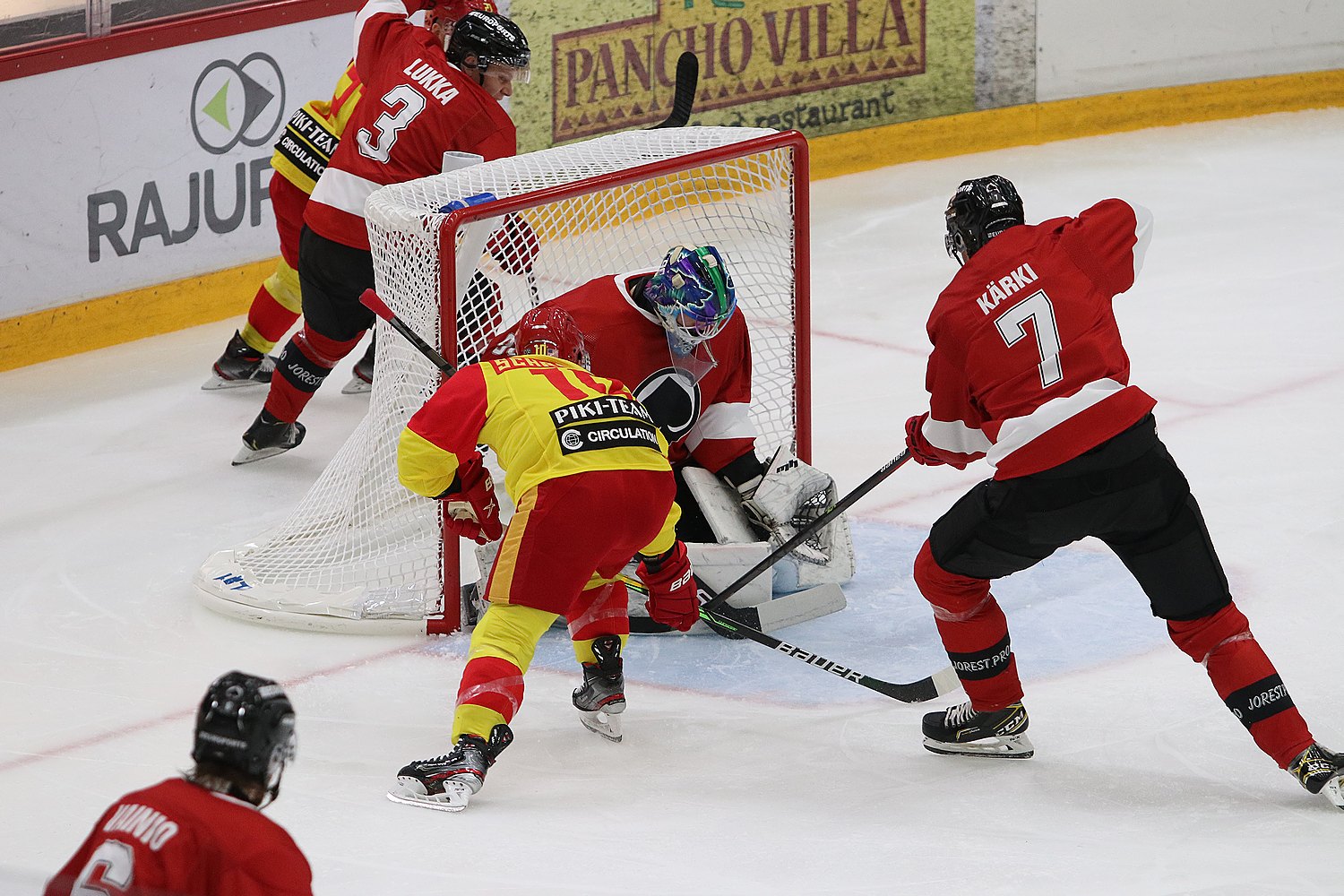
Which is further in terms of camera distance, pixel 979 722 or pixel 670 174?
pixel 670 174

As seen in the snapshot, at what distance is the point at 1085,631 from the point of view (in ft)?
12.8

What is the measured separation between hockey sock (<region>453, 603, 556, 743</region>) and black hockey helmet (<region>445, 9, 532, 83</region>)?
70.6 inches

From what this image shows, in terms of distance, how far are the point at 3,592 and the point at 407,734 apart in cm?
126

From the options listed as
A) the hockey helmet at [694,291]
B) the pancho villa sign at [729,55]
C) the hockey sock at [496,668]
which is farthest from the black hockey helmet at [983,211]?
the pancho villa sign at [729,55]

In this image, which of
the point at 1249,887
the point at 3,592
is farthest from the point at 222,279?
the point at 1249,887

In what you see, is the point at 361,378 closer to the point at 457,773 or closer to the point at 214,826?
the point at 457,773

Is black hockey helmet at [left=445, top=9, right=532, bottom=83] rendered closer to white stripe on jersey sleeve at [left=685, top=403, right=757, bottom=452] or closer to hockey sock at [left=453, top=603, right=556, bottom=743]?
white stripe on jersey sleeve at [left=685, top=403, right=757, bottom=452]

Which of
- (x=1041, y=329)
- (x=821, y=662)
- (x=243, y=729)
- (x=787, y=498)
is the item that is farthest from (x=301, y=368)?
(x=243, y=729)

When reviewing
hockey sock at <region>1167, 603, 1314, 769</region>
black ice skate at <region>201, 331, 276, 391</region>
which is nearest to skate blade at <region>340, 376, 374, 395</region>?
black ice skate at <region>201, 331, 276, 391</region>

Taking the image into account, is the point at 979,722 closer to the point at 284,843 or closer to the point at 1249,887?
the point at 1249,887

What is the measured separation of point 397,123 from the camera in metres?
4.59

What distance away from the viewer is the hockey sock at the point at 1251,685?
120 inches

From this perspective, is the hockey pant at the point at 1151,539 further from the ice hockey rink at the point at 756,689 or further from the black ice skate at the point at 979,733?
the black ice skate at the point at 979,733

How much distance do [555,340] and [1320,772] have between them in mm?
1512
